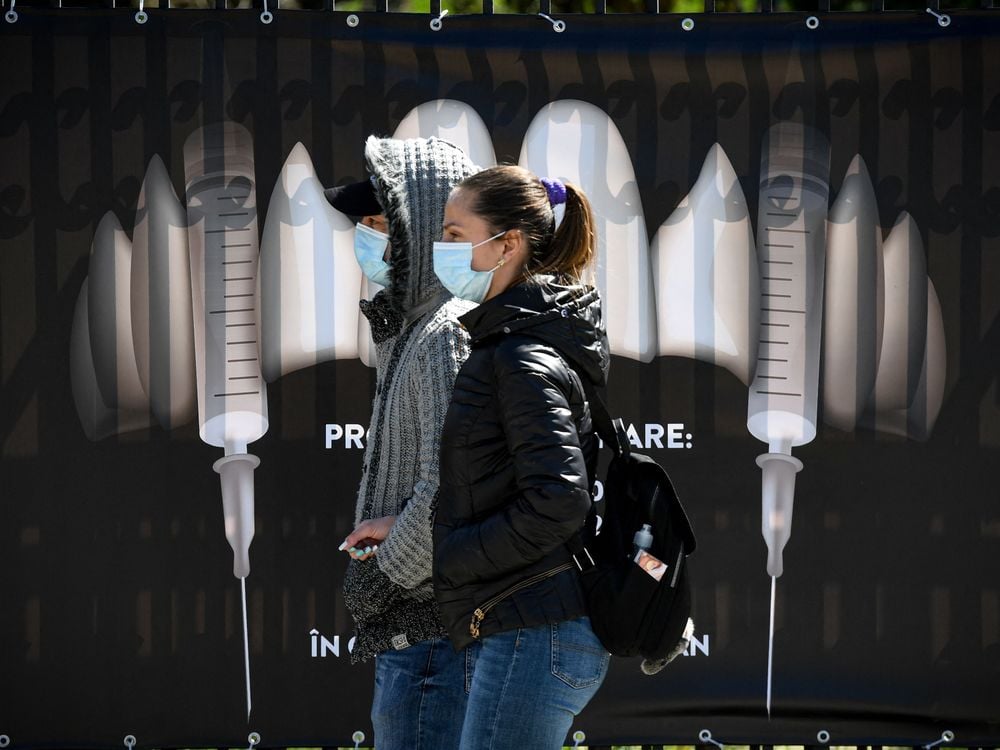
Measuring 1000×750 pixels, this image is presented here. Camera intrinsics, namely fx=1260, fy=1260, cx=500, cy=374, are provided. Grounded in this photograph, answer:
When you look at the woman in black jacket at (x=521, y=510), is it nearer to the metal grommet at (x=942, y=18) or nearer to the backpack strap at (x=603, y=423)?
the backpack strap at (x=603, y=423)

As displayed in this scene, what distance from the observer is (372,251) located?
10.0 ft

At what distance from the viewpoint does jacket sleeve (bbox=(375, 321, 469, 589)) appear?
263 cm

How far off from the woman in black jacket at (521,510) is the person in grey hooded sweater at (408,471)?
0.21 metres

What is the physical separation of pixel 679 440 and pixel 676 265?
54 cm

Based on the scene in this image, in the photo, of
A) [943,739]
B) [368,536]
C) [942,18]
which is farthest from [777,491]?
[368,536]

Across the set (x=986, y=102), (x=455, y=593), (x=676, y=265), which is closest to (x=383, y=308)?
(x=455, y=593)

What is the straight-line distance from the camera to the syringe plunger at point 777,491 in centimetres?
392

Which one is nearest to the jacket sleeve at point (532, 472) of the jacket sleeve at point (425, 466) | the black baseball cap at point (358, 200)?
the jacket sleeve at point (425, 466)

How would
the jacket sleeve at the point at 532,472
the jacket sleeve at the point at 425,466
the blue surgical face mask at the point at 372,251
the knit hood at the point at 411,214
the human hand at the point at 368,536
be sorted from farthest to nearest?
the blue surgical face mask at the point at 372,251
the knit hood at the point at 411,214
the human hand at the point at 368,536
the jacket sleeve at the point at 425,466
the jacket sleeve at the point at 532,472

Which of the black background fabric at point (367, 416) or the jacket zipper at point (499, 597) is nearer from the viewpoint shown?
the jacket zipper at point (499, 597)

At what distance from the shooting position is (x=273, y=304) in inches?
154

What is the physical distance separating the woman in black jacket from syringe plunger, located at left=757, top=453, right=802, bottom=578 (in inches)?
60.8

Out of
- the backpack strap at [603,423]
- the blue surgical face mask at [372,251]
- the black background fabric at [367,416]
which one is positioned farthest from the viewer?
the black background fabric at [367,416]

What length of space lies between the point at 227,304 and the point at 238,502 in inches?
24.1
